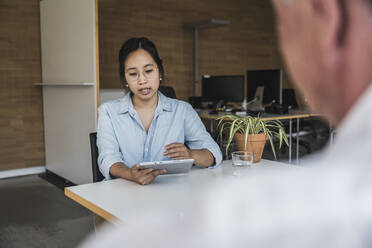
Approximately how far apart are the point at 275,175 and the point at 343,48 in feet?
0.34

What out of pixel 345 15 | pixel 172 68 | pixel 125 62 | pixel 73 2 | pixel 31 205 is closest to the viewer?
pixel 345 15

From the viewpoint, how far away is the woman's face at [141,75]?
2070 millimetres

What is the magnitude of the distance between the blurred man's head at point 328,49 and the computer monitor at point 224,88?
4801 mm

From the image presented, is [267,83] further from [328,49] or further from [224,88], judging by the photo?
[328,49]

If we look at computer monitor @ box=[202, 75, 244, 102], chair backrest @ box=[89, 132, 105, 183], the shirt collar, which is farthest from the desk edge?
computer monitor @ box=[202, 75, 244, 102]

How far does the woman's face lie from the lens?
2070 millimetres

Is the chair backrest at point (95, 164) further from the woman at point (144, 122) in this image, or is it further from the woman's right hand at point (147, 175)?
the woman's right hand at point (147, 175)

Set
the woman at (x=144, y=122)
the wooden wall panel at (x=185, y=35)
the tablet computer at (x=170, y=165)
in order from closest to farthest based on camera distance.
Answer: the tablet computer at (x=170, y=165) < the woman at (x=144, y=122) < the wooden wall panel at (x=185, y=35)

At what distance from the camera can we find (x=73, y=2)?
4094mm

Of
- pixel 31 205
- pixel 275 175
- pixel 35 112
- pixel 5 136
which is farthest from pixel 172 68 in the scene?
pixel 275 175

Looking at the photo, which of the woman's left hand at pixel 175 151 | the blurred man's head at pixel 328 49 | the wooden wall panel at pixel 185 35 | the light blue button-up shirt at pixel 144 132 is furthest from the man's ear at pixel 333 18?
the wooden wall panel at pixel 185 35

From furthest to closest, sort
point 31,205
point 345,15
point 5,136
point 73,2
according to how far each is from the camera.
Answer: point 5,136, point 73,2, point 31,205, point 345,15

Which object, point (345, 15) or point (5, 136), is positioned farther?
point (5, 136)

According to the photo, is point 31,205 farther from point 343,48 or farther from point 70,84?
point 343,48
